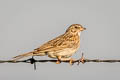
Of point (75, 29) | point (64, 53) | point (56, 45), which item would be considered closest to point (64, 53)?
point (64, 53)

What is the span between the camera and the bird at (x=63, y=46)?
1172 centimetres

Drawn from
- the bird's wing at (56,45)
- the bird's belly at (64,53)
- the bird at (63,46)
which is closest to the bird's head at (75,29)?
the bird at (63,46)

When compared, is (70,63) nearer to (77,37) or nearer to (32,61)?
(32,61)

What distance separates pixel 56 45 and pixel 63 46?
34cm

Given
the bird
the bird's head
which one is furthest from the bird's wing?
the bird's head

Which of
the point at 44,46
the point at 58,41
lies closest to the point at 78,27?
the point at 58,41

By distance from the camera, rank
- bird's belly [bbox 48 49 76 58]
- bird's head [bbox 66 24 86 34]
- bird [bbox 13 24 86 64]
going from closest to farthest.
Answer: bird [bbox 13 24 86 64], bird's belly [bbox 48 49 76 58], bird's head [bbox 66 24 86 34]

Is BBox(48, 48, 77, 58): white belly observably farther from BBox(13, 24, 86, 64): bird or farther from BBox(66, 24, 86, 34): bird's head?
BBox(66, 24, 86, 34): bird's head

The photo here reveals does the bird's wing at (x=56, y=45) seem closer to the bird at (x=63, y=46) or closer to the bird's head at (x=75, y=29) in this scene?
the bird at (x=63, y=46)

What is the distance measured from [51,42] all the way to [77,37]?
5.25 ft

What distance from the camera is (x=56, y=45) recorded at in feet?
42.1

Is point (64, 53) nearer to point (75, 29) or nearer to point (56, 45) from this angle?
point (56, 45)

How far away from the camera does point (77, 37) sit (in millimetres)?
14234

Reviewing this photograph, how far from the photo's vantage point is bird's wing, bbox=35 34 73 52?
1202 cm
